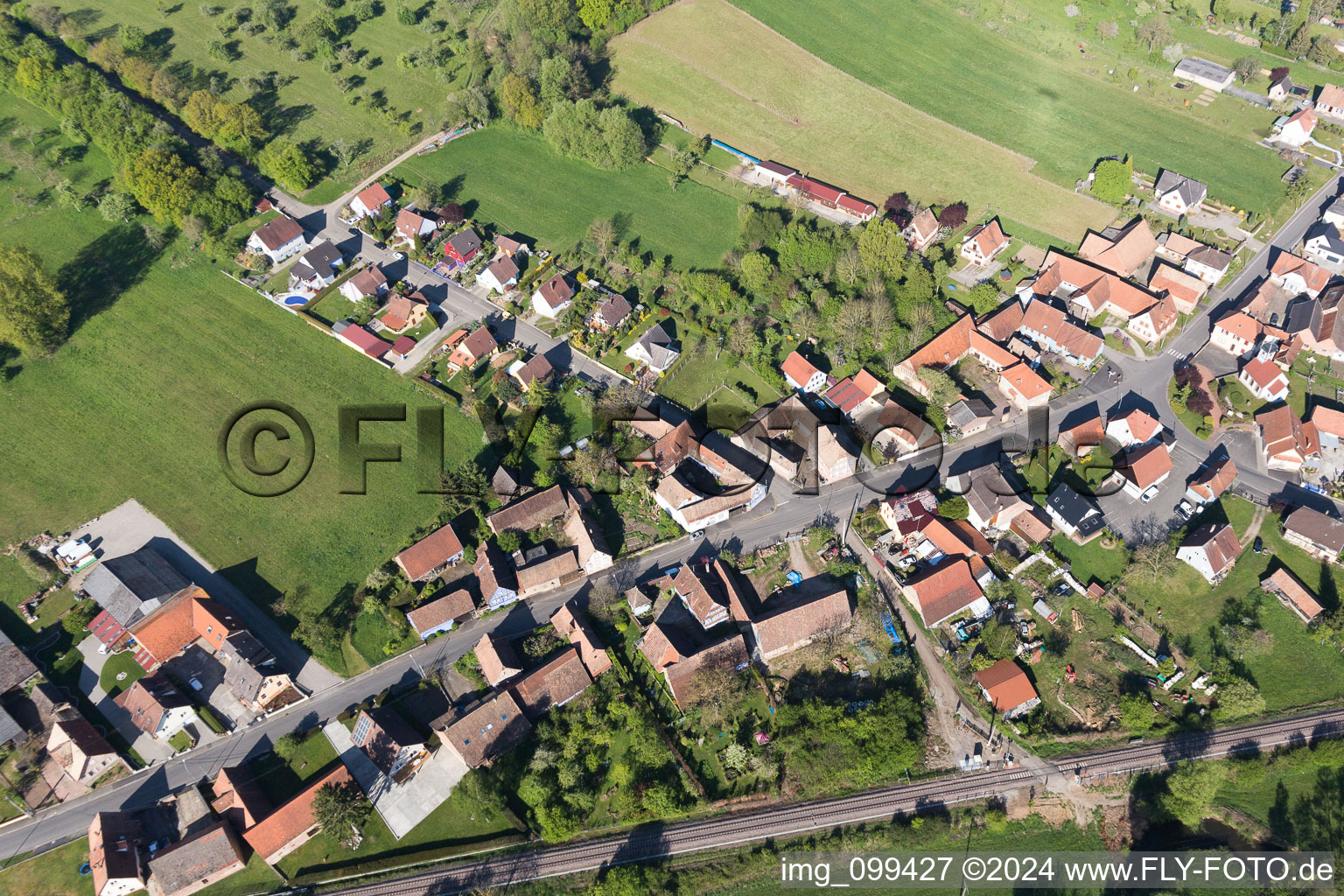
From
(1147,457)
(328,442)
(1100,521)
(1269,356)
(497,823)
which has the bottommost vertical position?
(497,823)

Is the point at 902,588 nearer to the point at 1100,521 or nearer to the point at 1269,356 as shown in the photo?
the point at 1100,521

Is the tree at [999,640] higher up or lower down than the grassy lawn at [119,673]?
higher up

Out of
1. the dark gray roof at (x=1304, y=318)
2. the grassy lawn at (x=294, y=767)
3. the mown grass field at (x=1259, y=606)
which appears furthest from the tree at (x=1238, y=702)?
the grassy lawn at (x=294, y=767)

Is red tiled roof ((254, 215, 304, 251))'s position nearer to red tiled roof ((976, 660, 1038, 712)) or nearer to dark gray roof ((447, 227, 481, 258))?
dark gray roof ((447, 227, 481, 258))

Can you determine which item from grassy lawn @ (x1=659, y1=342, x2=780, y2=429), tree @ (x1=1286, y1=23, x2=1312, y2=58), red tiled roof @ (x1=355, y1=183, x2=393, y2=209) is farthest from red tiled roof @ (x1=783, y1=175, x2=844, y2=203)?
tree @ (x1=1286, y1=23, x2=1312, y2=58)

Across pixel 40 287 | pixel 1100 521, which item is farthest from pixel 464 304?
pixel 1100 521

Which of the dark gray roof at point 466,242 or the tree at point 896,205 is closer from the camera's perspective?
the dark gray roof at point 466,242

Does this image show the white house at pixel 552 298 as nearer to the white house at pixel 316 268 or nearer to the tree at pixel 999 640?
the white house at pixel 316 268
